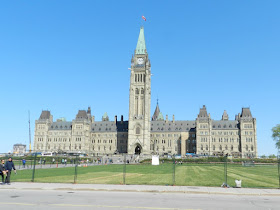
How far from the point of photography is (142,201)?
1534cm

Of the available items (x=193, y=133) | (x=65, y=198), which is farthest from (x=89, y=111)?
(x=65, y=198)

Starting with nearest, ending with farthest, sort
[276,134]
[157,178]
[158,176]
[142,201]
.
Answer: [142,201]
[157,178]
[158,176]
[276,134]

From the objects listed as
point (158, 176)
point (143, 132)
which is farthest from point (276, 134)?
point (158, 176)

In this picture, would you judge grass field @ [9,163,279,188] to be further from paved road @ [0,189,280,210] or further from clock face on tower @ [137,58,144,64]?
clock face on tower @ [137,58,144,64]

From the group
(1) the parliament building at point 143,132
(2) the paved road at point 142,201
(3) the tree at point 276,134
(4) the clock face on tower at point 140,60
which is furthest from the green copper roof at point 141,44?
(2) the paved road at point 142,201

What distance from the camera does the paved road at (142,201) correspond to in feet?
45.1

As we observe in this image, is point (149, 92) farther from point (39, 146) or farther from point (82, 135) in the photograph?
point (39, 146)

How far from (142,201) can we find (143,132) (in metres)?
104

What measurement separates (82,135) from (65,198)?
121014mm

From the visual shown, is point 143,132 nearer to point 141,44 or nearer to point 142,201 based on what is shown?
point 141,44

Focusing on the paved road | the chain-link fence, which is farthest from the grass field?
the paved road

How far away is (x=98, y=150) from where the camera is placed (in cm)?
13862

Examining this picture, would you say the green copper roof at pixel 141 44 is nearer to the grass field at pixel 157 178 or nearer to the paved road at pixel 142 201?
the grass field at pixel 157 178

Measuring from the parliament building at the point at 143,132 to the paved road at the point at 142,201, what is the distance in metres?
98.9
